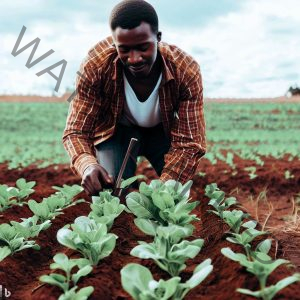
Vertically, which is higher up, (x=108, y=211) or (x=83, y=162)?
(x=83, y=162)

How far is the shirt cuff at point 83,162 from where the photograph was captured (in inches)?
144

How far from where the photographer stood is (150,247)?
8.20 ft

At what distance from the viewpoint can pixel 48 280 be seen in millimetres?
2369

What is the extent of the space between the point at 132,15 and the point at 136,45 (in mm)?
178

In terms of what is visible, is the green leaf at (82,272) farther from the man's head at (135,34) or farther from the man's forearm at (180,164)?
the man's forearm at (180,164)

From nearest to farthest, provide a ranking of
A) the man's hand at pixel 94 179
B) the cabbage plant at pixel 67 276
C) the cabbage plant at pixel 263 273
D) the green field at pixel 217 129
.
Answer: the cabbage plant at pixel 263 273 < the cabbage plant at pixel 67 276 < the man's hand at pixel 94 179 < the green field at pixel 217 129

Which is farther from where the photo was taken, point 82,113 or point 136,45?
point 82,113

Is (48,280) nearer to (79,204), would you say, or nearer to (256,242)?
(256,242)

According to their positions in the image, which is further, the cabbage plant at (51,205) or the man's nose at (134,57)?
the cabbage plant at (51,205)

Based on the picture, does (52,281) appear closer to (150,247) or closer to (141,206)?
(150,247)

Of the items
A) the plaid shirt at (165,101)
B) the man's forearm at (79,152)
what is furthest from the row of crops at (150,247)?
the plaid shirt at (165,101)

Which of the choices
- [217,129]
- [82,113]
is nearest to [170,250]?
[82,113]

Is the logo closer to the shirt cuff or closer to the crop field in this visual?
the crop field

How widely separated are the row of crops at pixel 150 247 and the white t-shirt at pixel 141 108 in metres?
0.62
